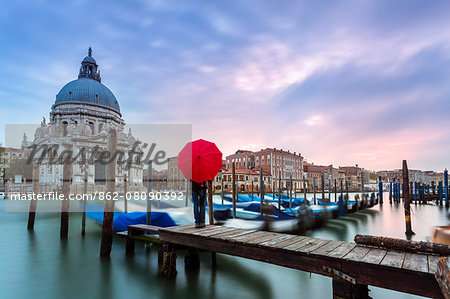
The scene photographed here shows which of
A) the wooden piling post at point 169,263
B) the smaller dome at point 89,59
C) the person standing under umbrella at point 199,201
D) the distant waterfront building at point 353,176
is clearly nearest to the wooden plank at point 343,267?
the person standing under umbrella at point 199,201

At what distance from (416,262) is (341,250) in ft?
2.01

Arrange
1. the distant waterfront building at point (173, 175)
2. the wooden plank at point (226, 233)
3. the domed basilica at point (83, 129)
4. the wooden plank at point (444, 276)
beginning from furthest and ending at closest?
the distant waterfront building at point (173, 175) → the domed basilica at point (83, 129) → the wooden plank at point (226, 233) → the wooden plank at point (444, 276)

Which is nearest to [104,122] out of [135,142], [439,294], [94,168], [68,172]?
[135,142]

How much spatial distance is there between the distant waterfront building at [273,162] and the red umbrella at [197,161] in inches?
1635

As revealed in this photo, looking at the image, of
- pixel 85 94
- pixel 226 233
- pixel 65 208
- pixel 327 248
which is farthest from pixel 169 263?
pixel 85 94

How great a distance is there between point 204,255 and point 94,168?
105ft

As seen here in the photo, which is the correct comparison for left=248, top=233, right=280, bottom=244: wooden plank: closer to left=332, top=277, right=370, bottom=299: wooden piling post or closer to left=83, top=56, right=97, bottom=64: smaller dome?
left=332, top=277, right=370, bottom=299: wooden piling post

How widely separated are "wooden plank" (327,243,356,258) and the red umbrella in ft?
6.69

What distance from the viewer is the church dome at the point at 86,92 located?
38594mm

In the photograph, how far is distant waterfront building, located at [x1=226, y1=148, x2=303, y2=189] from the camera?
46.4 m

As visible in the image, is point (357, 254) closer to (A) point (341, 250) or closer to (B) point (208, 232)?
(A) point (341, 250)

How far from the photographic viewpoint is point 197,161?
405cm

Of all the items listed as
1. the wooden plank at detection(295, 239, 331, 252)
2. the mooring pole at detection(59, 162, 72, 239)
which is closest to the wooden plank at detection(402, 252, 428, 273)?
the wooden plank at detection(295, 239, 331, 252)

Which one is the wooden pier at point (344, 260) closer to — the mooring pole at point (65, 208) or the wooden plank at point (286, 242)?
the wooden plank at point (286, 242)
